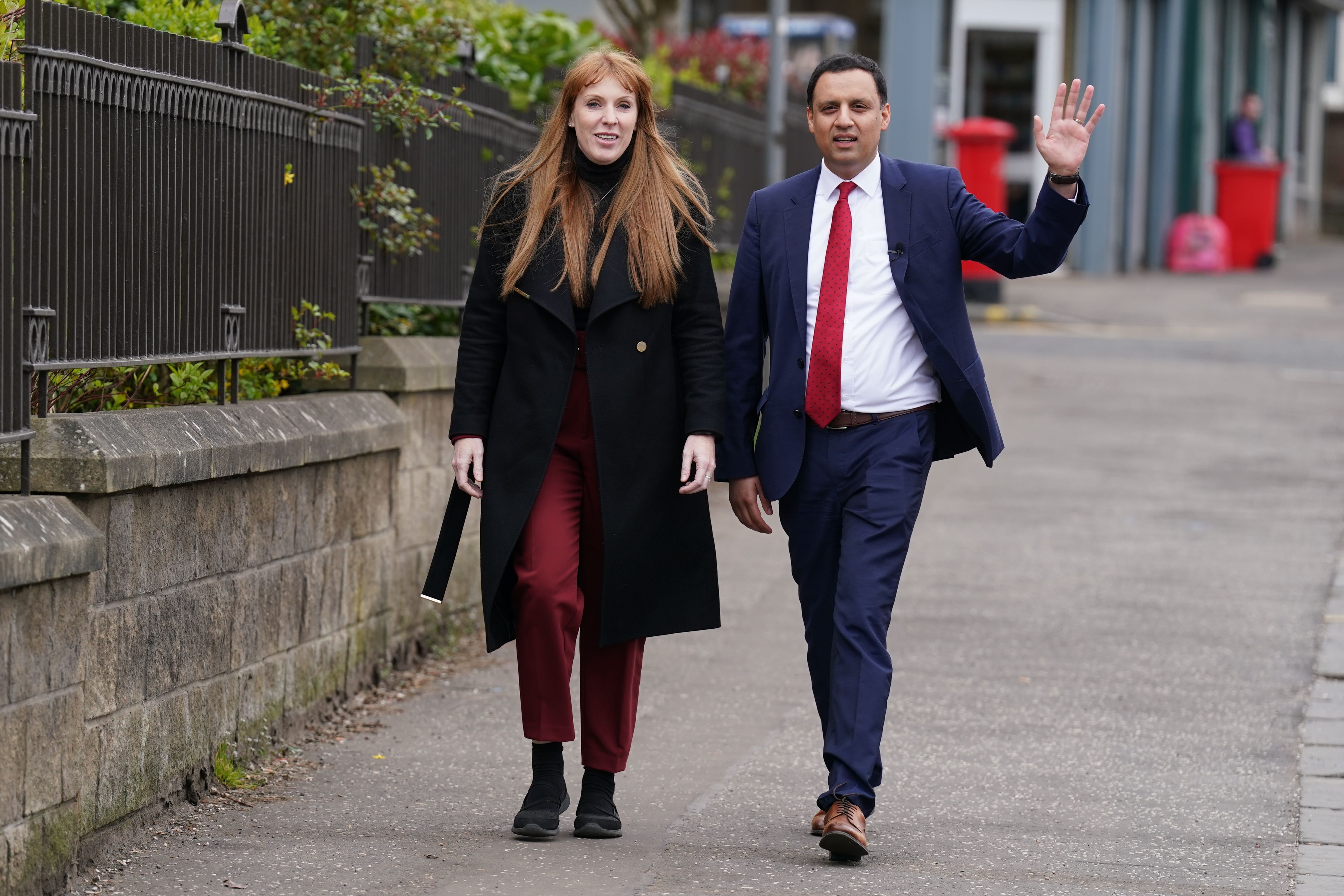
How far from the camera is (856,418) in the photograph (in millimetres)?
4855

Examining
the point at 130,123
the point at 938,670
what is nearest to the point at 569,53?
the point at 938,670

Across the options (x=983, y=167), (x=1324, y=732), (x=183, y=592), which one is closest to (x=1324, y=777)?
(x=1324, y=732)

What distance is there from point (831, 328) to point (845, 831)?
1.25 m

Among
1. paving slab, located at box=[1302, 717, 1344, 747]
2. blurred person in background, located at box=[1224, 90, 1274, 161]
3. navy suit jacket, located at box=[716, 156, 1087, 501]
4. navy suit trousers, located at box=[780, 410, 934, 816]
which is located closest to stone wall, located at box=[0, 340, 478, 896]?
navy suit jacket, located at box=[716, 156, 1087, 501]

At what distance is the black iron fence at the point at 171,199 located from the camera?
14.7ft

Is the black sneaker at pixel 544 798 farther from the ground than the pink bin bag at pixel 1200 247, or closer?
closer

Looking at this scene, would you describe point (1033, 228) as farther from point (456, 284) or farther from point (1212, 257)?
point (1212, 257)

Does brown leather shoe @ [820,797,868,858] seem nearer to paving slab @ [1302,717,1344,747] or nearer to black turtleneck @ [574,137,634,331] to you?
black turtleneck @ [574,137,634,331]

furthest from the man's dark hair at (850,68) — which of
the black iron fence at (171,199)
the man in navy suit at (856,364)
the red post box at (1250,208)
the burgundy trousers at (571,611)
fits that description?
the red post box at (1250,208)

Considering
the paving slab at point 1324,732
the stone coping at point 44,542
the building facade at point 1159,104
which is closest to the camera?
the stone coping at point 44,542

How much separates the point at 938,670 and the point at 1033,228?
2.84m

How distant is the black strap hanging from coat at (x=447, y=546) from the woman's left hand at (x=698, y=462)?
21.5 inches

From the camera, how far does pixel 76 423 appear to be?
445cm

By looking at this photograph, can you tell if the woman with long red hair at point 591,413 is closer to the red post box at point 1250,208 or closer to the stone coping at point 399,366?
the stone coping at point 399,366
